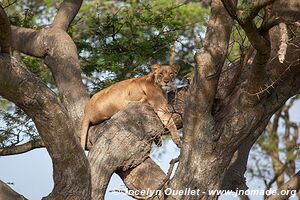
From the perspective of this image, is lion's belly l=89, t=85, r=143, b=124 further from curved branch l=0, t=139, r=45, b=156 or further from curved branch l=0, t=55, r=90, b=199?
curved branch l=0, t=55, r=90, b=199

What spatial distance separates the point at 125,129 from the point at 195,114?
0.91 metres

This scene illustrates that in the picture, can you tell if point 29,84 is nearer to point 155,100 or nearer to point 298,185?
point 155,100

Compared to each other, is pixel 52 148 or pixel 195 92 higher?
pixel 195 92

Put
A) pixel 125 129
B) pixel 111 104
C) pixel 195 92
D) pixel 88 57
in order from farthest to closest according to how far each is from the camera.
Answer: pixel 88 57 → pixel 111 104 → pixel 125 129 → pixel 195 92

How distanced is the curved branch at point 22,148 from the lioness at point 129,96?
1000 millimetres

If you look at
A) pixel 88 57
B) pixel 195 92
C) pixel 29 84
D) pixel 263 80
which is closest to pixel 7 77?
pixel 29 84

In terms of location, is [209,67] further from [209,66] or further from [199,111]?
[199,111]

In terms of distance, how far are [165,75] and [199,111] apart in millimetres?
1588

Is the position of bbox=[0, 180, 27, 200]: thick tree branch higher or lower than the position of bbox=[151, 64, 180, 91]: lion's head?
lower

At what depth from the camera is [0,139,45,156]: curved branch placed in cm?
702

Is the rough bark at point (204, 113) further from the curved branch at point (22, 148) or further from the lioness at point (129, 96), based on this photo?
the curved branch at point (22, 148)

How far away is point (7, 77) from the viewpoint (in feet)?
13.6

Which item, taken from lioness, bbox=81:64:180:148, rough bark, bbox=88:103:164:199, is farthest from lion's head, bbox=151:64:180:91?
rough bark, bbox=88:103:164:199

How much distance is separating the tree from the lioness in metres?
0.15
